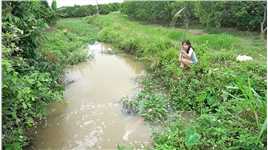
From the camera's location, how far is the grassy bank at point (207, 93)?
4871 millimetres

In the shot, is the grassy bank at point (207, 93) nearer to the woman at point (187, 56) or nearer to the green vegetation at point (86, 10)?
the woman at point (187, 56)

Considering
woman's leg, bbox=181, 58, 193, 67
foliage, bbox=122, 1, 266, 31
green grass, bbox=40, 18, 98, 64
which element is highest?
foliage, bbox=122, 1, 266, 31

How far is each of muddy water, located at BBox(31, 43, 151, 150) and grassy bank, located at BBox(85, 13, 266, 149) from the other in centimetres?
37

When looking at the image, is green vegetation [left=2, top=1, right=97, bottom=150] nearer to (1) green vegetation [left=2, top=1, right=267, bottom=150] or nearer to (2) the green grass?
(1) green vegetation [left=2, top=1, right=267, bottom=150]

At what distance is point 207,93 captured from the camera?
673 centimetres

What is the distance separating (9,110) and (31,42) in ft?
7.20

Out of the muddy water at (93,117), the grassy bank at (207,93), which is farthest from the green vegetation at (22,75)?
the grassy bank at (207,93)

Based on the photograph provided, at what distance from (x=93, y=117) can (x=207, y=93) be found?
1959 millimetres

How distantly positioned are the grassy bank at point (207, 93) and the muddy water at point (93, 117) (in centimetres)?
37

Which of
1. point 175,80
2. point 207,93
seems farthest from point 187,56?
point 207,93

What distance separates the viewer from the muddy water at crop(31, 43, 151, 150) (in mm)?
5910

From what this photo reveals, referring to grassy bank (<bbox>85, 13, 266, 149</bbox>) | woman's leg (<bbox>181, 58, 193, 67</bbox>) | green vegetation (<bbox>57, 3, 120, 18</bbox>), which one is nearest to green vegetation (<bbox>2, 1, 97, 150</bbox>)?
grassy bank (<bbox>85, 13, 266, 149</bbox>)

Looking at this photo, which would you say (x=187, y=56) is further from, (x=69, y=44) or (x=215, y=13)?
(x=69, y=44)

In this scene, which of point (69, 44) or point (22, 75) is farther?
point (69, 44)
